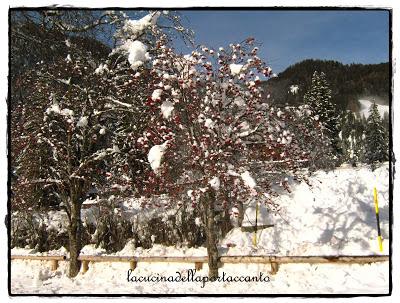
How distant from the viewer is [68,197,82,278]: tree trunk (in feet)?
27.9

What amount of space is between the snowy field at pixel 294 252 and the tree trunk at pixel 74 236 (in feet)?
0.68

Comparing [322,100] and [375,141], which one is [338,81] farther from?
[375,141]

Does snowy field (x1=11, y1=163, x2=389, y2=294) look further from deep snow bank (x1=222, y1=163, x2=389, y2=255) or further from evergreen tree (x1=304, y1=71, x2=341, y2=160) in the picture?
evergreen tree (x1=304, y1=71, x2=341, y2=160)

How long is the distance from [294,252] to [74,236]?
5357mm

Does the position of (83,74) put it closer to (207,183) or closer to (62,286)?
(207,183)

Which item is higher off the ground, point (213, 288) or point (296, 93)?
point (296, 93)

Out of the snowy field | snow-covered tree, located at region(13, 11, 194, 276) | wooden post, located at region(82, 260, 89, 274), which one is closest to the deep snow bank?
the snowy field

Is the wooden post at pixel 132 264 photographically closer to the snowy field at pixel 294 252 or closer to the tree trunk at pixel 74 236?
the snowy field at pixel 294 252

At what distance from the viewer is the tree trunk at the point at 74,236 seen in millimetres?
8516

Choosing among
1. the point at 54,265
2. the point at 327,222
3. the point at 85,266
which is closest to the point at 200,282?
the point at 85,266

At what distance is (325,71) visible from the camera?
1262cm
